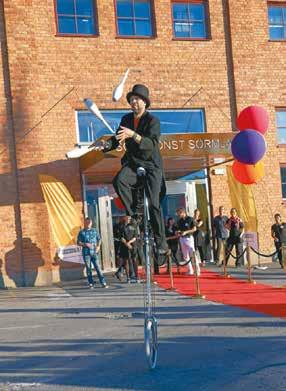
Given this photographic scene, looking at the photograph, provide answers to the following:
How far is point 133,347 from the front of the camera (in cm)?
811

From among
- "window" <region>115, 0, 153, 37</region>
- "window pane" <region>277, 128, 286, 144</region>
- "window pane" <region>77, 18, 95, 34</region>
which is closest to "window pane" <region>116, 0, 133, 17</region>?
"window" <region>115, 0, 153, 37</region>

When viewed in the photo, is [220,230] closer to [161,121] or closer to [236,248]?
[236,248]

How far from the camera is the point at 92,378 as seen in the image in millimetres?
6586

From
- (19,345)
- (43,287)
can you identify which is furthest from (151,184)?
(43,287)

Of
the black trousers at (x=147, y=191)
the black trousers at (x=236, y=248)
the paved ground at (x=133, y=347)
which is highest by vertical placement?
the black trousers at (x=147, y=191)

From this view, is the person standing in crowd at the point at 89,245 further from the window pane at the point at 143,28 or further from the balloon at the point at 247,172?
the window pane at the point at 143,28

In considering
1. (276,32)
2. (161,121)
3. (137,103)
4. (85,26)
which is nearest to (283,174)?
(161,121)

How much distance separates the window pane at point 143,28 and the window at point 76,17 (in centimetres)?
133

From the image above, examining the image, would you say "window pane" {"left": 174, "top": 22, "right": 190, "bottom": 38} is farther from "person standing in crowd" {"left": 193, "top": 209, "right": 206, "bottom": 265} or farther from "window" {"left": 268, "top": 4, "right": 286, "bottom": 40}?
"person standing in crowd" {"left": 193, "top": 209, "right": 206, "bottom": 265}

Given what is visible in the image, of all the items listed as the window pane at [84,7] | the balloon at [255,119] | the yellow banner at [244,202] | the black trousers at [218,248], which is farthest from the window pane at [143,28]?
the black trousers at [218,248]

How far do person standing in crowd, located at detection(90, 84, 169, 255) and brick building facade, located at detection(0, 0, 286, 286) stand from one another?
11092 millimetres

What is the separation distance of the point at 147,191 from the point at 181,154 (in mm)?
10071

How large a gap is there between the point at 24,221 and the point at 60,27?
5678mm

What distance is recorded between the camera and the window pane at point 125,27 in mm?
18531
